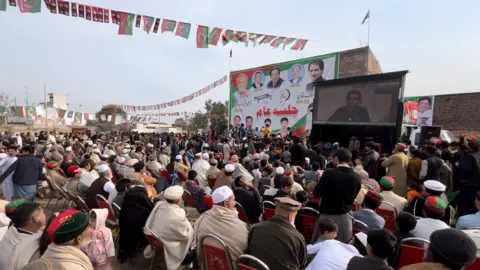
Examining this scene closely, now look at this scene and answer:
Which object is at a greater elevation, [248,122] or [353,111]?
[353,111]

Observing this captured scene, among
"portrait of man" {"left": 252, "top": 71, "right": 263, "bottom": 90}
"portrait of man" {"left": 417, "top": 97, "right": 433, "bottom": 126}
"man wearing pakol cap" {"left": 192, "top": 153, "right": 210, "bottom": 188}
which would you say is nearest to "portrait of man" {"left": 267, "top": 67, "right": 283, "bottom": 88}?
"portrait of man" {"left": 252, "top": 71, "right": 263, "bottom": 90}

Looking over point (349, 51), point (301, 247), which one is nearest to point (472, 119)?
point (349, 51)

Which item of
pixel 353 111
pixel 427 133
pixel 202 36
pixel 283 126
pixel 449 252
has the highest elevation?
pixel 202 36

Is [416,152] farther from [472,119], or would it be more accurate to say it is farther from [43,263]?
[472,119]

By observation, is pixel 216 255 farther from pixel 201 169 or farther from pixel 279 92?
pixel 279 92

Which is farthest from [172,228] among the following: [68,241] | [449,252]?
[449,252]

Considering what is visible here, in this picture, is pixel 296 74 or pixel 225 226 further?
pixel 296 74

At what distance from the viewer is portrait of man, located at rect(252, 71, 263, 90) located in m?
19.1

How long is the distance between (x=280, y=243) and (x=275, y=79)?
656 inches

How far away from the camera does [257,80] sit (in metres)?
19.4

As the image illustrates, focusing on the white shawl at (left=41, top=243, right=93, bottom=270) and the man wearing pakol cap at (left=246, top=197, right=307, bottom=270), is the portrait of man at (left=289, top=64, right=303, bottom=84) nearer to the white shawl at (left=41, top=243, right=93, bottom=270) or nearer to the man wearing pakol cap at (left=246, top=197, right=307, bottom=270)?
the man wearing pakol cap at (left=246, top=197, right=307, bottom=270)

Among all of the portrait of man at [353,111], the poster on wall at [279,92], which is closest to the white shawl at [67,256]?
the portrait of man at [353,111]

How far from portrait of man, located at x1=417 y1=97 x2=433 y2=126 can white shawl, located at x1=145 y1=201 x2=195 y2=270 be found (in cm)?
2009

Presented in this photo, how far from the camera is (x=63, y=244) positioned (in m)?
1.60
